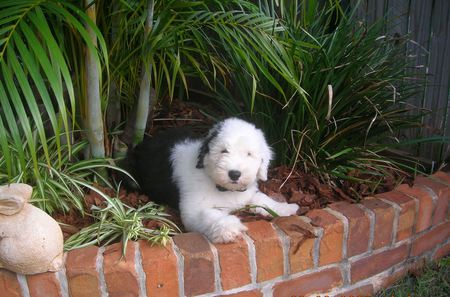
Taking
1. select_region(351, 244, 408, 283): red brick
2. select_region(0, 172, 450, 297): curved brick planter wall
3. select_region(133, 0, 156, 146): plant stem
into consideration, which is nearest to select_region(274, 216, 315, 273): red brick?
select_region(0, 172, 450, 297): curved brick planter wall

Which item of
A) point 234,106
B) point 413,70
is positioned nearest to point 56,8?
point 234,106

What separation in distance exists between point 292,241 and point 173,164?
733 millimetres

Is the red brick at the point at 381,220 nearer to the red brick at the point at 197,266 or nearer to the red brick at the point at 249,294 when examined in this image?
the red brick at the point at 249,294

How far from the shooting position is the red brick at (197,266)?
179cm

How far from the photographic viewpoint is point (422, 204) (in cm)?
229

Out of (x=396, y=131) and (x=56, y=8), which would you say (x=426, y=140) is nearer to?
(x=396, y=131)

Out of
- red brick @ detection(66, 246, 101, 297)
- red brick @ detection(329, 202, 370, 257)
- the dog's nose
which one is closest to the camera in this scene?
red brick @ detection(66, 246, 101, 297)

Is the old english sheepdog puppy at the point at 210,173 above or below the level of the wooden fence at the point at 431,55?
below

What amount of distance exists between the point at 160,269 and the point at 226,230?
0.31 metres

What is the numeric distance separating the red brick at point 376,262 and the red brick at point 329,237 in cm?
16

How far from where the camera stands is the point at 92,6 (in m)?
1.87

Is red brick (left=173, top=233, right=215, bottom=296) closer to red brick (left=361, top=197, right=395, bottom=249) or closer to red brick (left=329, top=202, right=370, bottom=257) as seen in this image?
red brick (left=329, top=202, right=370, bottom=257)

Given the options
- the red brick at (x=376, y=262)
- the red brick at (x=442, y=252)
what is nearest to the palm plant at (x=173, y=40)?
the red brick at (x=376, y=262)

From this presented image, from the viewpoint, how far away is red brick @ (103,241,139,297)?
173 centimetres
